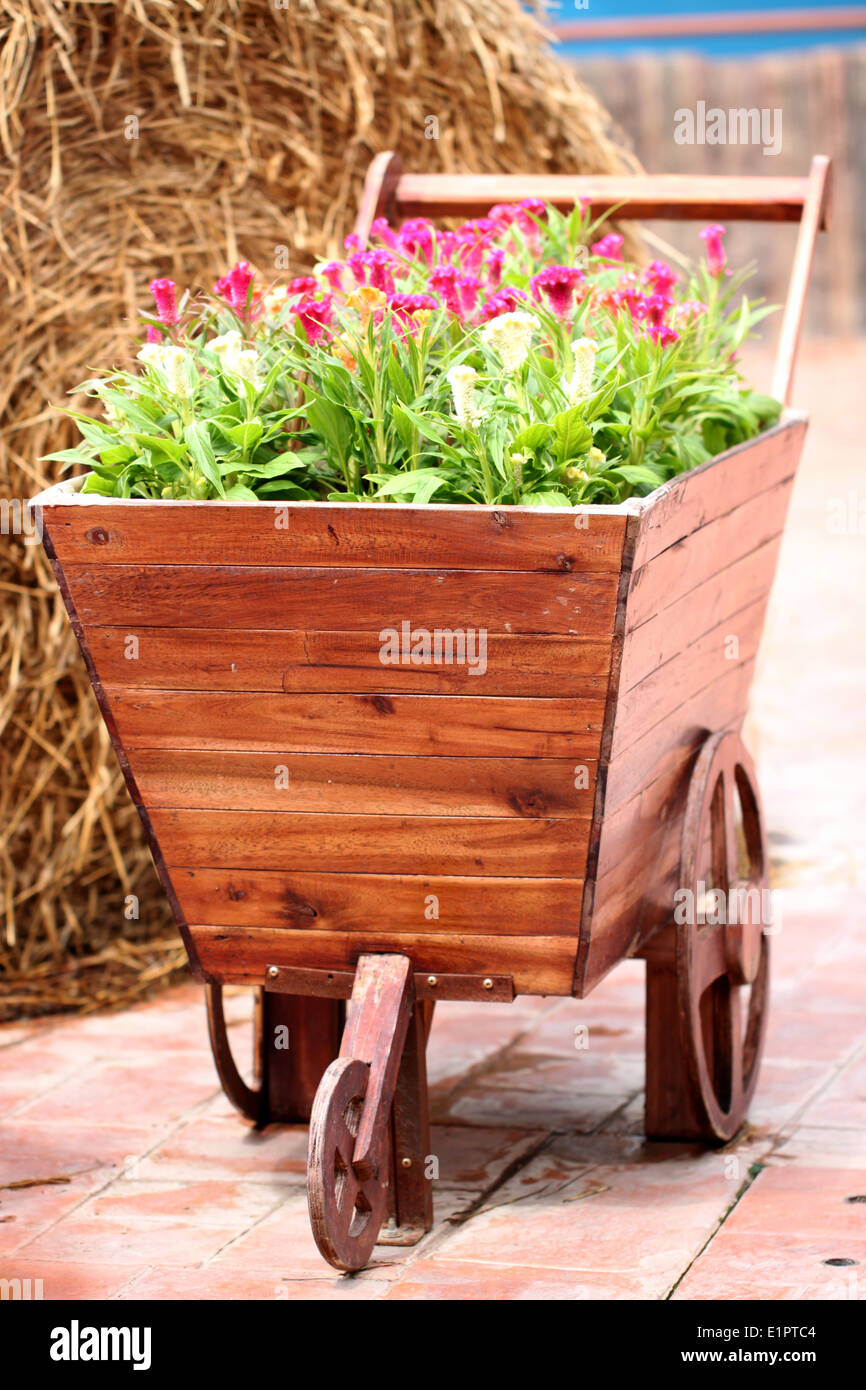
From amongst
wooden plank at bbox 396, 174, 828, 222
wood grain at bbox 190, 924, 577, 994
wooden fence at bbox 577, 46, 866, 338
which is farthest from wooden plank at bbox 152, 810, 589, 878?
wooden fence at bbox 577, 46, 866, 338

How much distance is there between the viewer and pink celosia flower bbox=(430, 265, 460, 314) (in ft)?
8.79

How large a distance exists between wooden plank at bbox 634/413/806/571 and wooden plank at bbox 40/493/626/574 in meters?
0.09

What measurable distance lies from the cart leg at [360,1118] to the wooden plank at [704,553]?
1.95ft

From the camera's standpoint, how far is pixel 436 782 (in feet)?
8.14

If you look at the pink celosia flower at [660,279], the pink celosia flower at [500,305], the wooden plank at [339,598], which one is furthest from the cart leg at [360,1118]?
the pink celosia flower at [660,279]

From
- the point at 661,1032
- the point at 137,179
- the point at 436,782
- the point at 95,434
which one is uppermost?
the point at 137,179

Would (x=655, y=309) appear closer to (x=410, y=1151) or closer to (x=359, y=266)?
(x=359, y=266)

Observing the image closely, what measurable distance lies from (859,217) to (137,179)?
26.1 ft

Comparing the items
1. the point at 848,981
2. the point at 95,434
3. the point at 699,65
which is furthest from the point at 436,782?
the point at 699,65

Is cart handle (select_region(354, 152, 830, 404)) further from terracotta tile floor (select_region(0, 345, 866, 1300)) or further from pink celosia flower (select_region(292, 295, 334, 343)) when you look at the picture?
terracotta tile floor (select_region(0, 345, 866, 1300))

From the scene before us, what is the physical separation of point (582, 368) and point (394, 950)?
32.6 inches

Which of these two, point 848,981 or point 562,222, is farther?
point 848,981

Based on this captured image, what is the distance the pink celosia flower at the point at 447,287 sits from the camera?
2.68m

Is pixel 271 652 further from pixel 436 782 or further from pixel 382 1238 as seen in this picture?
pixel 382 1238
